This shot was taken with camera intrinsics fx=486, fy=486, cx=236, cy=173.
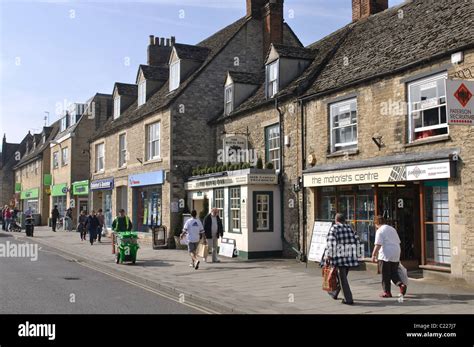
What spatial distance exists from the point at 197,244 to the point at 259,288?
4.44m

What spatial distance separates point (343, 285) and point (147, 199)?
17.8 meters

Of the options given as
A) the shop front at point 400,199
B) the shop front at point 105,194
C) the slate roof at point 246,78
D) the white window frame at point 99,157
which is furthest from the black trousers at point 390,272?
the white window frame at point 99,157

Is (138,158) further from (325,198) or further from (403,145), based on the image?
(403,145)

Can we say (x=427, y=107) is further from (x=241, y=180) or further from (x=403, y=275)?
(x=241, y=180)

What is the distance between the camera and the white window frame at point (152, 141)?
2425 centimetres

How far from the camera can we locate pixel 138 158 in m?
25.7

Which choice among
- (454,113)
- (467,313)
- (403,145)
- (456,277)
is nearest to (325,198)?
(403,145)

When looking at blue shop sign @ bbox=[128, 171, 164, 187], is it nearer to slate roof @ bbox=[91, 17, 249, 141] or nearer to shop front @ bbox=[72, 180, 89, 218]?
slate roof @ bbox=[91, 17, 249, 141]

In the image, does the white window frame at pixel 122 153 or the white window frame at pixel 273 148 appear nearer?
the white window frame at pixel 273 148

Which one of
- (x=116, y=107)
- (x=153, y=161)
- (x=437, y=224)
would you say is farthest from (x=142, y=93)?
(x=437, y=224)

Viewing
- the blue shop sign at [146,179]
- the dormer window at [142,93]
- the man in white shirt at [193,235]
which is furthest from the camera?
the dormer window at [142,93]

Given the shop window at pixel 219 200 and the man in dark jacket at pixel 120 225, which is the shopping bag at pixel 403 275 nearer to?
the man in dark jacket at pixel 120 225

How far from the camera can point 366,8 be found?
66.0 feet

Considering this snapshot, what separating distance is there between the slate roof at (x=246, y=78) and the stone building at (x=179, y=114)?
1723 millimetres
